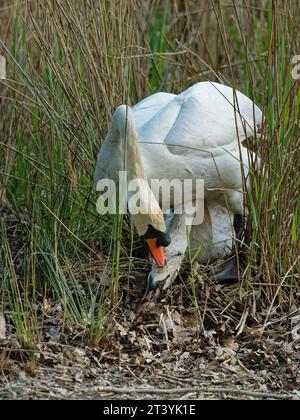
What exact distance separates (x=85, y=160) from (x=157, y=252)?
0.98 meters

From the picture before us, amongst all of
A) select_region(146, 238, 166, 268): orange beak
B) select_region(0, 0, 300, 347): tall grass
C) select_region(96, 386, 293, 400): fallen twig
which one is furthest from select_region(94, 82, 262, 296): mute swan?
select_region(96, 386, 293, 400): fallen twig

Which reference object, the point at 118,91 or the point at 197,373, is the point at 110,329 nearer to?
the point at 197,373

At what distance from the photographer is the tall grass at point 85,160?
579 centimetres

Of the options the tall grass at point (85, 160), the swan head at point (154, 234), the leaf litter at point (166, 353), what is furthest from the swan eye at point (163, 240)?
the leaf litter at point (166, 353)

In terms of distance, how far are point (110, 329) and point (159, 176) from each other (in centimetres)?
86

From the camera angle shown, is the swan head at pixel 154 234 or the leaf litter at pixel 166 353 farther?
the swan head at pixel 154 234

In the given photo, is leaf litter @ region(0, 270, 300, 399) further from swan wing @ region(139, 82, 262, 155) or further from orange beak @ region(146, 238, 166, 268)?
swan wing @ region(139, 82, 262, 155)

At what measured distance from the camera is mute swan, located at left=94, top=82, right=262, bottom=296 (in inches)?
220

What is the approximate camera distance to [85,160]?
6438 mm

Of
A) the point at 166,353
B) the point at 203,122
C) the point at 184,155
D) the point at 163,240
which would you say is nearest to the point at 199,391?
the point at 166,353

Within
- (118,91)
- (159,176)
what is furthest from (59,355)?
(118,91)

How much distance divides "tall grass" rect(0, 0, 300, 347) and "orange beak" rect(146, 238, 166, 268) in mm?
173

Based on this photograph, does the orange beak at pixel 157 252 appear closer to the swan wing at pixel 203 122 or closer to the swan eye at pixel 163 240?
the swan eye at pixel 163 240

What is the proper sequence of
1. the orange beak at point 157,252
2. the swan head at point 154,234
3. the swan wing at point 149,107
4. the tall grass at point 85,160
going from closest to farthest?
the swan head at point 154,234, the orange beak at point 157,252, the tall grass at point 85,160, the swan wing at point 149,107
